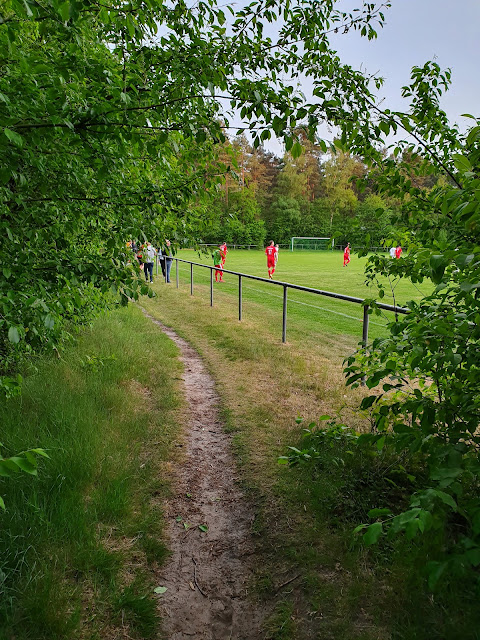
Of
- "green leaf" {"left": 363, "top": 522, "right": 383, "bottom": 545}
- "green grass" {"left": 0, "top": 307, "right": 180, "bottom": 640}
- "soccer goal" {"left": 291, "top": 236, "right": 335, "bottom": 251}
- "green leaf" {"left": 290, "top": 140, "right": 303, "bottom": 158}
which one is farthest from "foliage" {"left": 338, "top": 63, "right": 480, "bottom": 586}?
"soccer goal" {"left": 291, "top": 236, "right": 335, "bottom": 251}

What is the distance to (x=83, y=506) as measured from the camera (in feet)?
9.04

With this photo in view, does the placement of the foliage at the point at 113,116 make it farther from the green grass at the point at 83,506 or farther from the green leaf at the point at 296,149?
the green grass at the point at 83,506

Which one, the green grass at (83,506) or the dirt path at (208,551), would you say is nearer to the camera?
the green grass at (83,506)

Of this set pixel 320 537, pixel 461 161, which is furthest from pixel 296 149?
pixel 320 537

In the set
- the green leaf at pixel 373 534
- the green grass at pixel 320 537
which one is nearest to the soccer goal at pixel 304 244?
the green grass at pixel 320 537

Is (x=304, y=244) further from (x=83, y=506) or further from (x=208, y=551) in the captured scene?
(x=83, y=506)

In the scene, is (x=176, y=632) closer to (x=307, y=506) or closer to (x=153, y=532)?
(x=153, y=532)

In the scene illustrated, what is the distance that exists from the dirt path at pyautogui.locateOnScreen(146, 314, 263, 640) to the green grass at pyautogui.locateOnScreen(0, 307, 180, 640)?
0.42 ft

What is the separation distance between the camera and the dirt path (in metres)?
2.28

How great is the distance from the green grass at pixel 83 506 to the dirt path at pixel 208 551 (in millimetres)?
128

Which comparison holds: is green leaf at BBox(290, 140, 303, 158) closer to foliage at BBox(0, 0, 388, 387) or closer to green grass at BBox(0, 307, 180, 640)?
foliage at BBox(0, 0, 388, 387)

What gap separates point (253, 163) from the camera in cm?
7262

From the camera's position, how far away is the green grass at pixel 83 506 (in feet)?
6.89

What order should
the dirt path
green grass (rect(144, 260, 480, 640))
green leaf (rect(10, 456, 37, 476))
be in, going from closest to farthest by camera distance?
green leaf (rect(10, 456, 37, 476))
green grass (rect(144, 260, 480, 640))
the dirt path
